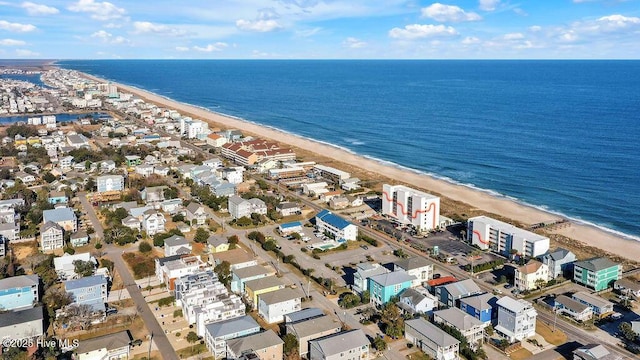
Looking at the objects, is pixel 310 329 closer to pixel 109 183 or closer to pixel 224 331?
pixel 224 331

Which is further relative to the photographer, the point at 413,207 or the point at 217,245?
the point at 413,207

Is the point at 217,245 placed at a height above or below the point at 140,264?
above

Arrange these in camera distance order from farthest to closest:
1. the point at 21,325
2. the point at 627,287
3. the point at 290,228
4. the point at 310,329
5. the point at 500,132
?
the point at 500,132 → the point at 290,228 → the point at 627,287 → the point at 310,329 → the point at 21,325

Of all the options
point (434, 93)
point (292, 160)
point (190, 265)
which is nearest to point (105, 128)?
point (292, 160)

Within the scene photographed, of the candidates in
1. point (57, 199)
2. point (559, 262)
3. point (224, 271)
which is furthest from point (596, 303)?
point (57, 199)

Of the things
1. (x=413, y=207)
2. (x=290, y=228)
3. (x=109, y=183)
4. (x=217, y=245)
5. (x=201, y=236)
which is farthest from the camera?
(x=109, y=183)

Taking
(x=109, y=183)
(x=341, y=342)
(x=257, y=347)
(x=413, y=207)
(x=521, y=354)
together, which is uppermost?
(x=109, y=183)

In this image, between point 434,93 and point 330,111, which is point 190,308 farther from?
point 434,93
